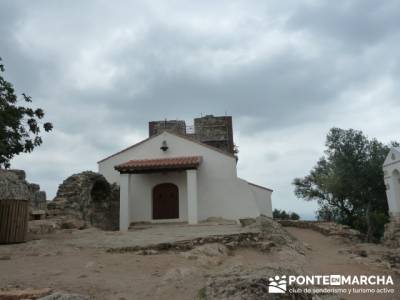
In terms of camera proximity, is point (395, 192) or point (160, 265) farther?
point (395, 192)

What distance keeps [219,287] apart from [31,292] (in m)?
2.60

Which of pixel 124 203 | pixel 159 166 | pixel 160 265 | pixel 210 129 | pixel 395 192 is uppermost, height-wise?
pixel 210 129

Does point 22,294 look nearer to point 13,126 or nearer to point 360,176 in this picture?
point 13,126

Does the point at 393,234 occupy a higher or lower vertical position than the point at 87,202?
lower

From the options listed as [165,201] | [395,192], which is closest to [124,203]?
[165,201]

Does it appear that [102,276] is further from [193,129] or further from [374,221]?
[193,129]

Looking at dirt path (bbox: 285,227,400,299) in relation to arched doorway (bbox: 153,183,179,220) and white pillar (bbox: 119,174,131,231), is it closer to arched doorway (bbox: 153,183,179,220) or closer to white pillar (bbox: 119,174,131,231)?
arched doorway (bbox: 153,183,179,220)

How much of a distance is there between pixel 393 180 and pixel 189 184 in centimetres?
1216

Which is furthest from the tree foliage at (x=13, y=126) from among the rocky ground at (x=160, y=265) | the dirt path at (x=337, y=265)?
the dirt path at (x=337, y=265)

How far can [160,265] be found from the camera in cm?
748

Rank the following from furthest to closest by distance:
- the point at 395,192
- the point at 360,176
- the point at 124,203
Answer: the point at 360,176, the point at 395,192, the point at 124,203

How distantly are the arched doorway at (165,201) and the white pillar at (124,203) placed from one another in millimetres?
1791

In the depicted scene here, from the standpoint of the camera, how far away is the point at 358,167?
25062 mm

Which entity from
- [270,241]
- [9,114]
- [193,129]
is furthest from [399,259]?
[193,129]
